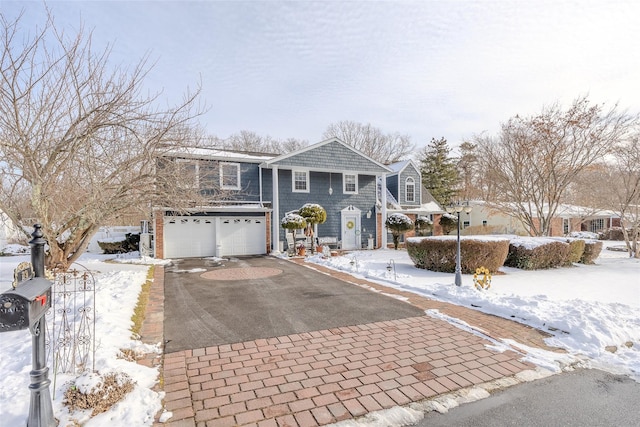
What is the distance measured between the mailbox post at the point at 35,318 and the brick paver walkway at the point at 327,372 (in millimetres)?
904

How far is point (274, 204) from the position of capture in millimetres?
16297

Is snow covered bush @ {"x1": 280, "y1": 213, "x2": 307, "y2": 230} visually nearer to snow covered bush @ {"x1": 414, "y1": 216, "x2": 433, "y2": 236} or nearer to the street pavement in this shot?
snow covered bush @ {"x1": 414, "y1": 216, "x2": 433, "y2": 236}

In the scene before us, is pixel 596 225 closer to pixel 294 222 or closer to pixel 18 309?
pixel 294 222

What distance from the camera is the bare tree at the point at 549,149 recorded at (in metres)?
13.9

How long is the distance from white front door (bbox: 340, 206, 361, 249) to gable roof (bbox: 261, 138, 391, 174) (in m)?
2.31

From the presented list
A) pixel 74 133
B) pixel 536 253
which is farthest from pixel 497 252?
pixel 74 133

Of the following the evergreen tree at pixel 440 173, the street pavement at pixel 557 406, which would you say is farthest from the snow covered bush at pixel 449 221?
the street pavement at pixel 557 406

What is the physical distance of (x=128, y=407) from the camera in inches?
111

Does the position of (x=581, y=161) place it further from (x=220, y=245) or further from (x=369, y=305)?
(x=220, y=245)

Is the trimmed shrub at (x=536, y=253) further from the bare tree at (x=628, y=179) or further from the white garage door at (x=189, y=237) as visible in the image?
the white garage door at (x=189, y=237)

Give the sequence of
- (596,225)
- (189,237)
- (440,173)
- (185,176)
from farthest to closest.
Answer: (596,225) → (440,173) → (189,237) → (185,176)

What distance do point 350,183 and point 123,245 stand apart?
12.7 m

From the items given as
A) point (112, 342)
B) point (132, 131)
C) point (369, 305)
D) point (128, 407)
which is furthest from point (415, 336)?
point (132, 131)

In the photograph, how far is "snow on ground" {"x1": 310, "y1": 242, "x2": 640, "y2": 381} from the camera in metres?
4.27
